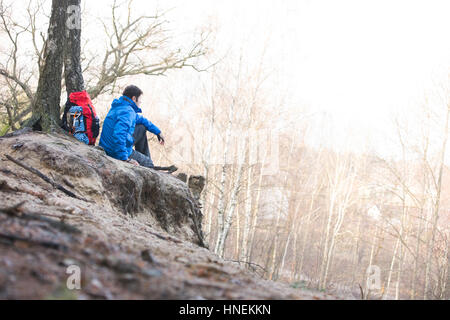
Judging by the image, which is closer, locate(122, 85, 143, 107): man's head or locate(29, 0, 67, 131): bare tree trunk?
locate(122, 85, 143, 107): man's head

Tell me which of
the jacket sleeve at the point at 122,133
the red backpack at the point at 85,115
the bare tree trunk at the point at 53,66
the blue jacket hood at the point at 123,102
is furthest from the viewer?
the bare tree trunk at the point at 53,66

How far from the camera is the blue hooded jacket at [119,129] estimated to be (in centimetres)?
482

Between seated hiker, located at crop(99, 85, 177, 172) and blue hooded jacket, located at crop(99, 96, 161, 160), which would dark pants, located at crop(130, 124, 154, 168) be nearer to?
seated hiker, located at crop(99, 85, 177, 172)

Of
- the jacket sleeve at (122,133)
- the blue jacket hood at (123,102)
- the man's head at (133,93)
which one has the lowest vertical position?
the jacket sleeve at (122,133)

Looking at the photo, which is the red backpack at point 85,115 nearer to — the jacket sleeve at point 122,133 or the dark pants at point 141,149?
the jacket sleeve at point 122,133

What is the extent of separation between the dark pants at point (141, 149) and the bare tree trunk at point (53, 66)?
49.6 inches

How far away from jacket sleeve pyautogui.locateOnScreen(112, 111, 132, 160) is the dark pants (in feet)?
2.10

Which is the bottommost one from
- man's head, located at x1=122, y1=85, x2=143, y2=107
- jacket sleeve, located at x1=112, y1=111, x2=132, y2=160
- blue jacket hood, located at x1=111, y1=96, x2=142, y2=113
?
jacket sleeve, located at x1=112, y1=111, x2=132, y2=160

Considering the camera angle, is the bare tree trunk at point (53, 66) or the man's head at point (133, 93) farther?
the bare tree trunk at point (53, 66)

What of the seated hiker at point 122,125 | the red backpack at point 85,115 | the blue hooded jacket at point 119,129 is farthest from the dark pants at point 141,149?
the red backpack at point 85,115

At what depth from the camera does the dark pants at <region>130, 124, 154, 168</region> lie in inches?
224

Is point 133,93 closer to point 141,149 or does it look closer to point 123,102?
point 123,102

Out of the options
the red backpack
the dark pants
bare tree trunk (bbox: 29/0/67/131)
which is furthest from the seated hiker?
bare tree trunk (bbox: 29/0/67/131)

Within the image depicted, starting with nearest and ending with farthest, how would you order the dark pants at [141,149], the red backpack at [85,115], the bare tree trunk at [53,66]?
the red backpack at [85,115], the bare tree trunk at [53,66], the dark pants at [141,149]
